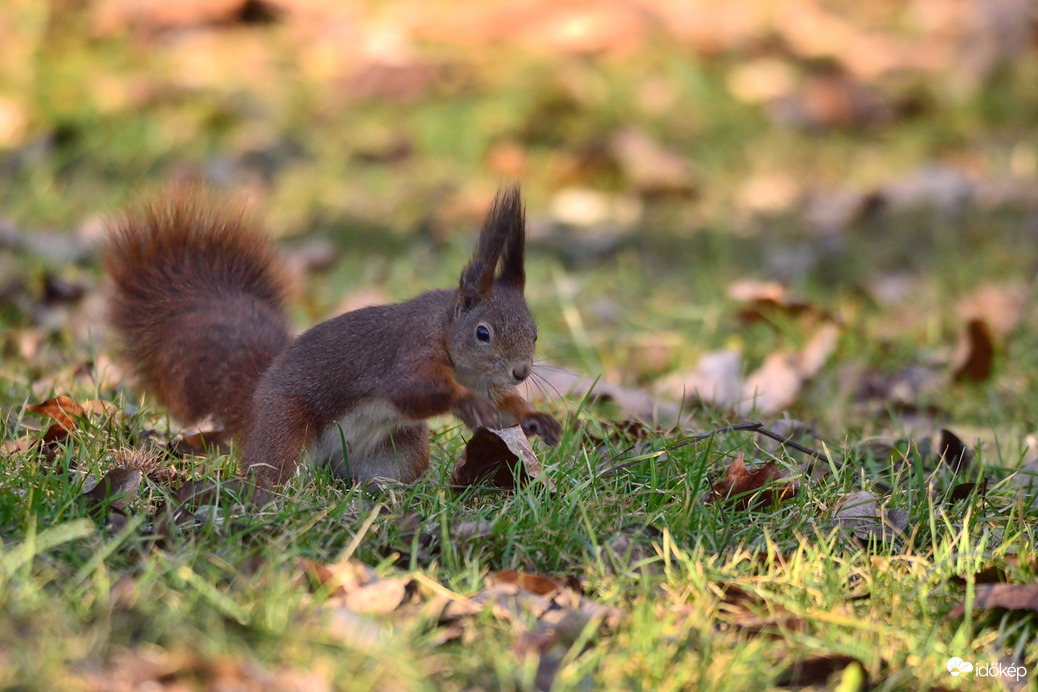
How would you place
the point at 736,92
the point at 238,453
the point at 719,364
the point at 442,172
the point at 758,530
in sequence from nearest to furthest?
the point at 758,530 < the point at 238,453 < the point at 719,364 < the point at 442,172 < the point at 736,92

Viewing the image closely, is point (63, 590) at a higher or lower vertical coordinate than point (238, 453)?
higher

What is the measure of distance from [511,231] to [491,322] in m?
0.18

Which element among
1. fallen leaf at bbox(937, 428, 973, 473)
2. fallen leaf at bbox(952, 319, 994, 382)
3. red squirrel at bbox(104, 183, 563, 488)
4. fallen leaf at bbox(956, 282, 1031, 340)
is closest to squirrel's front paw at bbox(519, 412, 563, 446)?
red squirrel at bbox(104, 183, 563, 488)

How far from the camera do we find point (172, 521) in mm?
1858

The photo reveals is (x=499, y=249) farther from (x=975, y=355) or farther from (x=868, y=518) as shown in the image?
(x=975, y=355)

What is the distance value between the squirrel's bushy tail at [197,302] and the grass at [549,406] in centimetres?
14

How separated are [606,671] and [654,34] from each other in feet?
17.1

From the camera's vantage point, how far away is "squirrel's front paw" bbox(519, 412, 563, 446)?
2.48 metres

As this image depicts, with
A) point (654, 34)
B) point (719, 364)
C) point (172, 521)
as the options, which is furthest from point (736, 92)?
point (172, 521)

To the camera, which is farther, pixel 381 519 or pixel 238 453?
pixel 238 453

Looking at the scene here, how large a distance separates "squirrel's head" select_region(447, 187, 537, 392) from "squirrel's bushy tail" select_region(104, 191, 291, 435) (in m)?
0.46

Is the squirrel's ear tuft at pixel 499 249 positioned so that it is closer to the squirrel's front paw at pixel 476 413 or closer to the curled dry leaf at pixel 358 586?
the squirrel's front paw at pixel 476 413

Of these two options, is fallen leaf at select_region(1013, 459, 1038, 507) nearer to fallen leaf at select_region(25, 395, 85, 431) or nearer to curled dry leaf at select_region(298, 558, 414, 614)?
curled dry leaf at select_region(298, 558, 414, 614)

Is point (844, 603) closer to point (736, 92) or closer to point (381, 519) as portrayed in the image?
point (381, 519)
